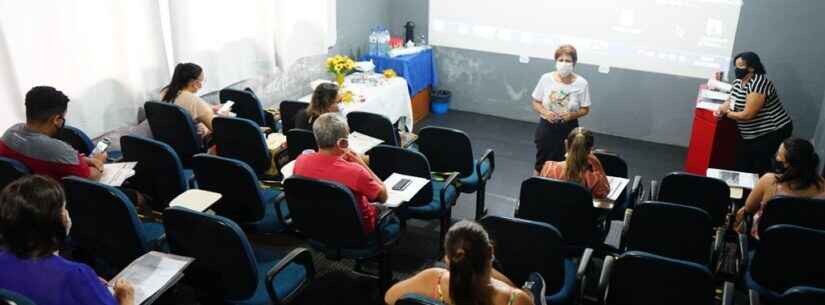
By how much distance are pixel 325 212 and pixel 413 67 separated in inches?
175

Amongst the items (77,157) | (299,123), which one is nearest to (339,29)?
(299,123)

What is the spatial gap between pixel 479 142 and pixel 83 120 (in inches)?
159

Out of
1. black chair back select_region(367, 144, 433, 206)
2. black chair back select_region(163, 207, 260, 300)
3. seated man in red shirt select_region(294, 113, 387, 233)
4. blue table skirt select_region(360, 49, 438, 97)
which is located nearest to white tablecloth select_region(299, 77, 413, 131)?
blue table skirt select_region(360, 49, 438, 97)

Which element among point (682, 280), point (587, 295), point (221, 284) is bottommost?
point (587, 295)

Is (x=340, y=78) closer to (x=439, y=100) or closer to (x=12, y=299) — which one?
(x=439, y=100)

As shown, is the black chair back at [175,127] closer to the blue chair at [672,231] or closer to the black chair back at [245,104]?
the black chair back at [245,104]

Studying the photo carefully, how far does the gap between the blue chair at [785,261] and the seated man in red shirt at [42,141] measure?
3731 millimetres

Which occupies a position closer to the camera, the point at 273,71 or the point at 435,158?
the point at 435,158

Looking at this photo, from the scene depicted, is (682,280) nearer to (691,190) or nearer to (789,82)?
(691,190)

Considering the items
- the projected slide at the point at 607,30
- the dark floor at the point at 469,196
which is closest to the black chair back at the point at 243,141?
the dark floor at the point at 469,196

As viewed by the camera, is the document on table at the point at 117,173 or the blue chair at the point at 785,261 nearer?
the blue chair at the point at 785,261

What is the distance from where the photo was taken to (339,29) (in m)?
7.86

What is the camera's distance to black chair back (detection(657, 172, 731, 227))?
4.36m

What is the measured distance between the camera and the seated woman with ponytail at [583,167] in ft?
14.0
